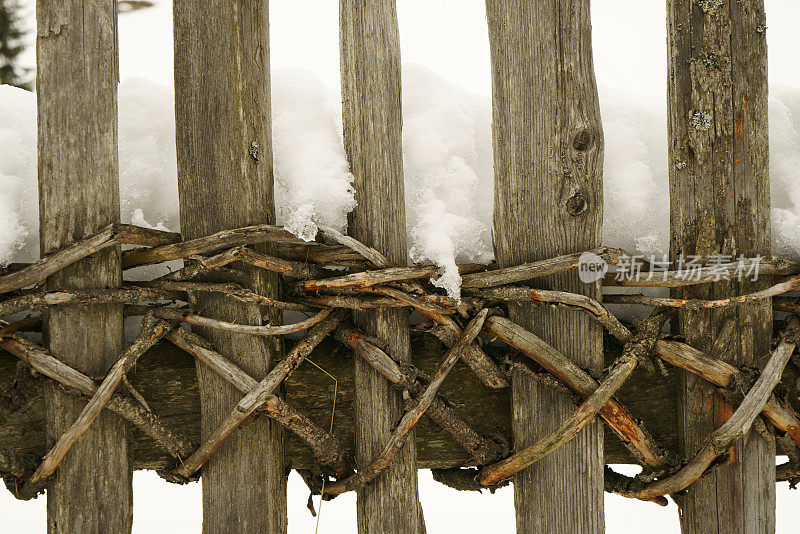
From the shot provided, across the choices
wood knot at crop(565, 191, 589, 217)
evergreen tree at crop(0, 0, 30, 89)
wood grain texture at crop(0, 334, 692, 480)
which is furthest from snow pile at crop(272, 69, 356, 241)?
evergreen tree at crop(0, 0, 30, 89)

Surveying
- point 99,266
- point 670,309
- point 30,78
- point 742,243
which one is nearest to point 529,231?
point 670,309

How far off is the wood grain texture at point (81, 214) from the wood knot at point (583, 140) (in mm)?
1059

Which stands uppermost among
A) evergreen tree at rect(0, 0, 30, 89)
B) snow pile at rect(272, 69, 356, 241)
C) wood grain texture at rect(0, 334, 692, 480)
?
evergreen tree at rect(0, 0, 30, 89)

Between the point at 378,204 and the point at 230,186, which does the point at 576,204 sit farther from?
the point at 230,186

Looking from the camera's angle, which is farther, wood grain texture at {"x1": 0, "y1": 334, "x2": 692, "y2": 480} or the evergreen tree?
the evergreen tree

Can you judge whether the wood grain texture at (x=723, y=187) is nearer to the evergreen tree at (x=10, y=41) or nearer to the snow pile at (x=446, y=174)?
the snow pile at (x=446, y=174)

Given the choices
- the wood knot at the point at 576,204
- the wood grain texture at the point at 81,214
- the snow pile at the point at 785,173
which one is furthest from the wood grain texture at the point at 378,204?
Result: the snow pile at the point at 785,173

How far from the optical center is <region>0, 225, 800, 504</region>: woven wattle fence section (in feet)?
3.88

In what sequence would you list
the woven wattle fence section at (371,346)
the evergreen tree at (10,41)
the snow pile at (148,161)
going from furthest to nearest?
the evergreen tree at (10,41) → the snow pile at (148,161) → the woven wattle fence section at (371,346)

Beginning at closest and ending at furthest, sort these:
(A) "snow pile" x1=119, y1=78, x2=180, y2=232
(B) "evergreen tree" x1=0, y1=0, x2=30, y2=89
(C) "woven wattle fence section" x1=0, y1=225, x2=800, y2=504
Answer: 1. (C) "woven wattle fence section" x1=0, y1=225, x2=800, y2=504
2. (A) "snow pile" x1=119, y1=78, x2=180, y2=232
3. (B) "evergreen tree" x1=0, y1=0, x2=30, y2=89

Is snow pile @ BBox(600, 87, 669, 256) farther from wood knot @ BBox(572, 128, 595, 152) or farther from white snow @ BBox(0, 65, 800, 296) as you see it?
wood knot @ BBox(572, 128, 595, 152)

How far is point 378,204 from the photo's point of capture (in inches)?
49.2

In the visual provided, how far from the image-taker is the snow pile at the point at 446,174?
127cm

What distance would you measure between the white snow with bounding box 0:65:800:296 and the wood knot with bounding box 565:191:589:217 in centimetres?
15
